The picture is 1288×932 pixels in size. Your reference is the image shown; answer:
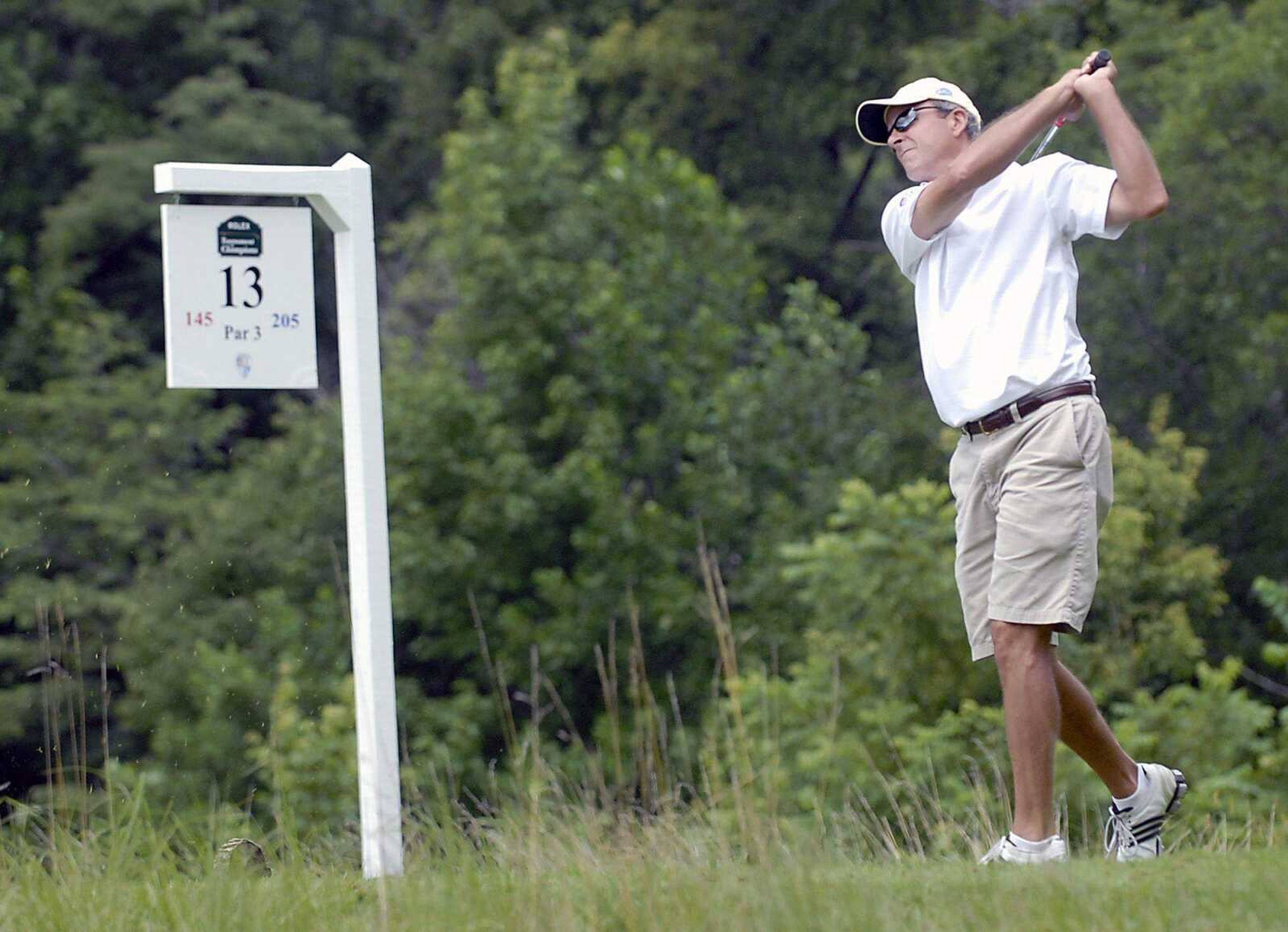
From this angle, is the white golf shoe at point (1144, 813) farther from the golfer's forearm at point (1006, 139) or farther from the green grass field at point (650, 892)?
the golfer's forearm at point (1006, 139)

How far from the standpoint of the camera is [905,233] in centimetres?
426

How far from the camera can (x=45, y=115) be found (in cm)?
2100

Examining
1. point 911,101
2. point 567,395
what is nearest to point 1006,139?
point 911,101

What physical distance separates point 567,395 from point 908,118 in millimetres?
13535

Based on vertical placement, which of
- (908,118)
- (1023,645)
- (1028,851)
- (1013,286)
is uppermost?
(908,118)

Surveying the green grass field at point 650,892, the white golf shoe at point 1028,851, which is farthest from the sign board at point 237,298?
the white golf shoe at point 1028,851

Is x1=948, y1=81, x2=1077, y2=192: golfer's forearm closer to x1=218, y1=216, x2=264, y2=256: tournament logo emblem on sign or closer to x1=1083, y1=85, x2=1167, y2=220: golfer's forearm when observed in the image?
x1=1083, y1=85, x2=1167, y2=220: golfer's forearm

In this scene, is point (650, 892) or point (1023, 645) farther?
point (1023, 645)

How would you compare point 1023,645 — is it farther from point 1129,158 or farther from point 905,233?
point 1129,158

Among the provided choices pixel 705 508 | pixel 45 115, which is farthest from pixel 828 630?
pixel 45 115

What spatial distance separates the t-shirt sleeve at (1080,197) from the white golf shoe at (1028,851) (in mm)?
1304

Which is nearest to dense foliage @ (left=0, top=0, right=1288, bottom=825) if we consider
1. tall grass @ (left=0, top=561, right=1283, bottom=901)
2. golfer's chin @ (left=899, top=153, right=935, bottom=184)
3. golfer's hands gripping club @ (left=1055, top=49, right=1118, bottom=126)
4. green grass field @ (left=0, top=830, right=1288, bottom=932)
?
tall grass @ (left=0, top=561, right=1283, bottom=901)

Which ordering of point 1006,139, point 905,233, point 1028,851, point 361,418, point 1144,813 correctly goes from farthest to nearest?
point 361,418 < point 1144,813 < point 905,233 < point 1028,851 < point 1006,139

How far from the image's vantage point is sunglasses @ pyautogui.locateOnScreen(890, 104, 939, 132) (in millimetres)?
4355
